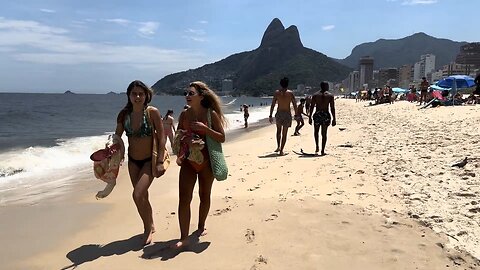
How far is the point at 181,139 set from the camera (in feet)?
13.1

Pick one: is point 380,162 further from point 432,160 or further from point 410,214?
point 410,214

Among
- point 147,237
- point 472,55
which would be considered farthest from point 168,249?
point 472,55

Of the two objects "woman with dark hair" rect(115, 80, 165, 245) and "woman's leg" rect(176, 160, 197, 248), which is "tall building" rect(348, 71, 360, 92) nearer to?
"woman with dark hair" rect(115, 80, 165, 245)

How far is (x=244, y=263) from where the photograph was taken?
3.65m

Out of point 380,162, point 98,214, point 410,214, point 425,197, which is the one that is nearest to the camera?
point 410,214

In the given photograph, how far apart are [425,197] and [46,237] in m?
4.62

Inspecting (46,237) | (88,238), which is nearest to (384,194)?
(88,238)

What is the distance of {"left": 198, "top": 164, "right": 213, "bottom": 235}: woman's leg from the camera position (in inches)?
162

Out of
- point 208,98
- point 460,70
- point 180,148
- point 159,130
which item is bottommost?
point 180,148

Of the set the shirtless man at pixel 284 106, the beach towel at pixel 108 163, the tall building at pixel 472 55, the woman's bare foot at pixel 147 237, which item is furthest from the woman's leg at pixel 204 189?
the tall building at pixel 472 55

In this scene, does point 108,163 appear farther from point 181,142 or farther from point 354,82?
point 354,82

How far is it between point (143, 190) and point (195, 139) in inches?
29.7

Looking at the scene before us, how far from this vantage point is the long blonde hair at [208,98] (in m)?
4.04

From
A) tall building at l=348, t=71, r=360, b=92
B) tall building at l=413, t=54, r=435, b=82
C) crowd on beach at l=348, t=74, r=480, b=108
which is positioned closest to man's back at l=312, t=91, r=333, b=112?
crowd on beach at l=348, t=74, r=480, b=108
